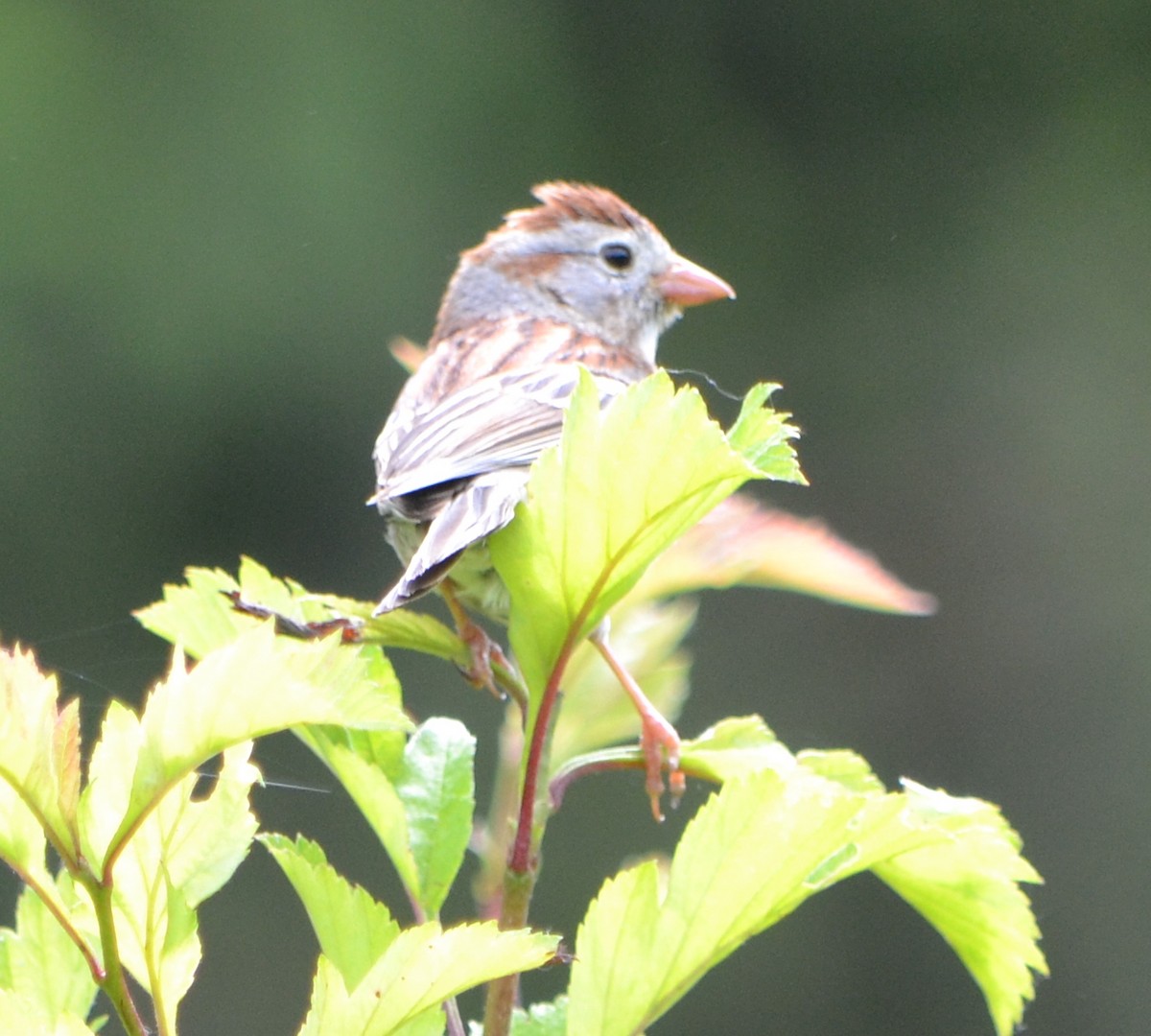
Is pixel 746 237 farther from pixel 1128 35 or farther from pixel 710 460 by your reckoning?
pixel 710 460

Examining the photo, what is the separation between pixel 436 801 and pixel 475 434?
707 millimetres

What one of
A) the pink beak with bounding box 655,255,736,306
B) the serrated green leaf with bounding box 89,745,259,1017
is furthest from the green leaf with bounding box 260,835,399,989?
the pink beak with bounding box 655,255,736,306

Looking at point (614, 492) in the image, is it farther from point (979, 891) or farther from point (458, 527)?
point (458, 527)

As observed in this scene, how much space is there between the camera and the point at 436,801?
0.86 m

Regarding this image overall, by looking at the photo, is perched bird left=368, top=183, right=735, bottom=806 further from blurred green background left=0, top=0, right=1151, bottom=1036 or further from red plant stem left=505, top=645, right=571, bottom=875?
blurred green background left=0, top=0, right=1151, bottom=1036

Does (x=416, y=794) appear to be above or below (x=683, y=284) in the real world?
below

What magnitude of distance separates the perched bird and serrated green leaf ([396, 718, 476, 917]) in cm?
8

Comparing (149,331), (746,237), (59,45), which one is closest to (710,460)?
(149,331)

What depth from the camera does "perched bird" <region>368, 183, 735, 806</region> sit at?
1.35 metres

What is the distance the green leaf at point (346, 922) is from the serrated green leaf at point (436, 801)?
0.25 ft

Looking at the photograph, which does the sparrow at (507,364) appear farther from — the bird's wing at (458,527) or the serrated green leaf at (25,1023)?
the serrated green leaf at (25,1023)

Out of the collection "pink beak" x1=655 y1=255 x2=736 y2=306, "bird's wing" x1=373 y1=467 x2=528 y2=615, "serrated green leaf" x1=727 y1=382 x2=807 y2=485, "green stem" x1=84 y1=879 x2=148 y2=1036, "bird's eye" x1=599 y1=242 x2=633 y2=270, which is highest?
"bird's eye" x1=599 y1=242 x2=633 y2=270

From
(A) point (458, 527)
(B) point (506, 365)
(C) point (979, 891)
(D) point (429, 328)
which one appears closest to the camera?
(C) point (979, 891)

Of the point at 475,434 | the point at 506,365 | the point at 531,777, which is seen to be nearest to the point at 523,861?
the point at 531,777
